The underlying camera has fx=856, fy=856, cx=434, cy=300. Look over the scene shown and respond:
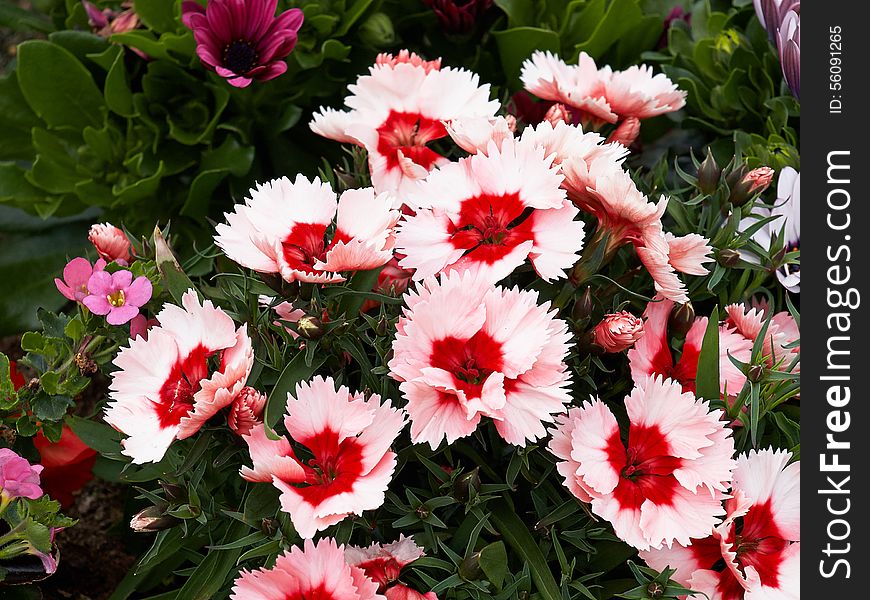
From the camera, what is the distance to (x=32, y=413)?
1133 millimetres

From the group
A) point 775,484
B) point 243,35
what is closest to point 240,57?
point 243,35

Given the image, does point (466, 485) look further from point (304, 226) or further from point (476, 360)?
point (304, 226)

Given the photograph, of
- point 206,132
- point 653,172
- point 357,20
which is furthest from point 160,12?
point 653,172

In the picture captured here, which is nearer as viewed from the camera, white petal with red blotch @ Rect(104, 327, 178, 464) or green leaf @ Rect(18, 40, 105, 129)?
white petal with red blotch @ Rect(104, 327, 178, 464)

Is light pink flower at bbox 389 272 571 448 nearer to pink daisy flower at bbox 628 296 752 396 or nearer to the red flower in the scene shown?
pink daisy flower at bbox 628 296 752 396

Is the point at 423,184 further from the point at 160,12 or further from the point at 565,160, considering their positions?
the point at 160,12

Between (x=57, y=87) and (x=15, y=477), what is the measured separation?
91 cm

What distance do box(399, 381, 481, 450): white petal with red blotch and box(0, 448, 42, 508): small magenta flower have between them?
48 cm

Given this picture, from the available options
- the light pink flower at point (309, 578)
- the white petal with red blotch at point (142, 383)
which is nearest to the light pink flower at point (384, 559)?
the light pink flower at point (309, 578)

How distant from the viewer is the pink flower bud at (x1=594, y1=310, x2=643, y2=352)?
95 cm

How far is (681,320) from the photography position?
1.11 meters

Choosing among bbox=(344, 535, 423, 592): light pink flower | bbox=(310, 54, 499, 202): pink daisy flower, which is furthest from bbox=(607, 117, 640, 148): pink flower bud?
bbox=(344, 535, 423, 592): light pink flower

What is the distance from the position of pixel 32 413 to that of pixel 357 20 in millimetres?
967

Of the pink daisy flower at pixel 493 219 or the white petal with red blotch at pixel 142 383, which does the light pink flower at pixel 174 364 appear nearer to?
the white petal with red blotch at pixel 142 383
